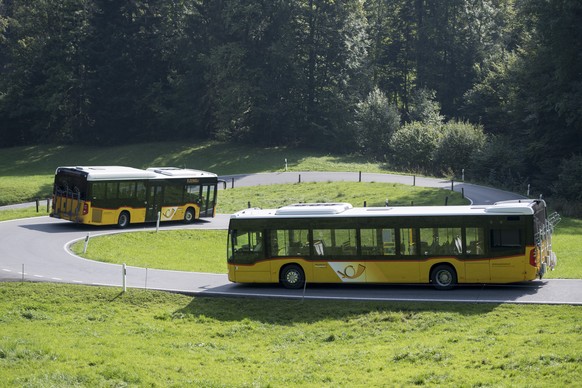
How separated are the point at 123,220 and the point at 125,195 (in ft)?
4.34

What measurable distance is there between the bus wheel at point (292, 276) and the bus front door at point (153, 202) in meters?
18.0

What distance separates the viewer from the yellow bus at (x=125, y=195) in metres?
45.5

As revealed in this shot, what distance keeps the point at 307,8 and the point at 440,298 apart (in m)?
66.2

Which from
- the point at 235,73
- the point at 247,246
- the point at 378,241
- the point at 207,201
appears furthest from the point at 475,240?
the point at 235,73

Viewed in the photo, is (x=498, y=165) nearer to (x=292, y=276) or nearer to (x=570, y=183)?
(x=570, y=183)

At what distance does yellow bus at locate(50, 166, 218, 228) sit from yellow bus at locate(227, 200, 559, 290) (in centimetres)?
1465

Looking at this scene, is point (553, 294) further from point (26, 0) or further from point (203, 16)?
point (26, 0)

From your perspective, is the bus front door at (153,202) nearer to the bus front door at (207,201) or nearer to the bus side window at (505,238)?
the bus front door at (207,201)

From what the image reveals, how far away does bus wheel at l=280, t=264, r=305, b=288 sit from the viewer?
30.9m

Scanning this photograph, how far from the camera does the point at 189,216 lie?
1949 inches

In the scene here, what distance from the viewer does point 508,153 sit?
68.8 m

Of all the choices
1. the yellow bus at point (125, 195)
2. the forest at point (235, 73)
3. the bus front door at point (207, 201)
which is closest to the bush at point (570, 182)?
the forest at point (235, 73)

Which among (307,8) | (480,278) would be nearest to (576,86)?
(307,8)

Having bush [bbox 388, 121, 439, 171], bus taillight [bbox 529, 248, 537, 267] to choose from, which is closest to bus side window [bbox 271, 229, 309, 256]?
bus taillight [bbox 529, 248, 537, 267]
